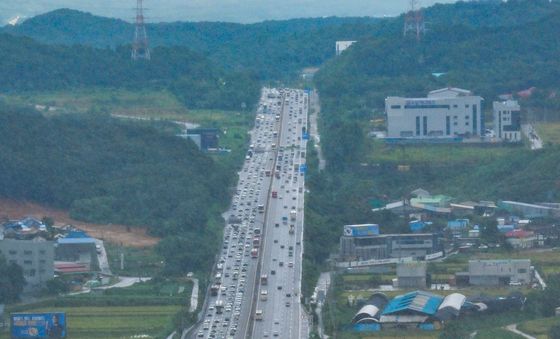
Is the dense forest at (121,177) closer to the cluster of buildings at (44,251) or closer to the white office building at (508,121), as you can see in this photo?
the cluster of buildings at (44,251)

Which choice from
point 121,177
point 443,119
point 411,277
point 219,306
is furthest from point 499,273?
point 443,119

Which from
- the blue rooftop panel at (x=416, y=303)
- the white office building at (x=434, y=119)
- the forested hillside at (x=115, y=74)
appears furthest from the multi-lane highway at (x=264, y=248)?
the forested hillside at (x=115, y=74)

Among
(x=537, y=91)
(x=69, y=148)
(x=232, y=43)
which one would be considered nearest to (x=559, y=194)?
(x=69, y=148)

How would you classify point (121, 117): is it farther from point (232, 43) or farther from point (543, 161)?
point (232, 43)

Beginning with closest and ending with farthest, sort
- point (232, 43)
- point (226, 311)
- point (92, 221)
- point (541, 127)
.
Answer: point (226, 311), point (92, 221), point (541, 127), point (232, 43)

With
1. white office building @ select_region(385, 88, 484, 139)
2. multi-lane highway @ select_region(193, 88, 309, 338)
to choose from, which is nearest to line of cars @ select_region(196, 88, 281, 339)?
multi-lane highway @ select_region(193, 88, 309, 338)

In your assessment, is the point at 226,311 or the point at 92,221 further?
the point at 92,221

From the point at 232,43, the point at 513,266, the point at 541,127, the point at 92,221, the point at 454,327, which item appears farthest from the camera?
the point at 232,43
